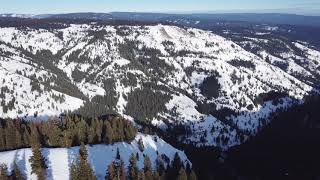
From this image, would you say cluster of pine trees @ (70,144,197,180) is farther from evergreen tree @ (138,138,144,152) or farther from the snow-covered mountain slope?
evergreen tree @ (138,138,144,152)

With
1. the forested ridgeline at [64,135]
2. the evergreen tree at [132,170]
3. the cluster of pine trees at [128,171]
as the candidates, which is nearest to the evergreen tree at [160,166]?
the cluster of pine trees at [128,171]

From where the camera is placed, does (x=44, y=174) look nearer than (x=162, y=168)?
Yes

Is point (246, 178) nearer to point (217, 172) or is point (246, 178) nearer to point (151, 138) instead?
point (217, 172)

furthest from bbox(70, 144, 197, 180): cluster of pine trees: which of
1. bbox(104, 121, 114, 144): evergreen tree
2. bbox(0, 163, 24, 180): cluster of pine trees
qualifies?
bbox(0, 163, 24, 180): cluster of pine trees

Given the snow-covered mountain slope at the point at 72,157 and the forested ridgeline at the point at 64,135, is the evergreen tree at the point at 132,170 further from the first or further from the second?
the forested ridgeline at the point at 64,135

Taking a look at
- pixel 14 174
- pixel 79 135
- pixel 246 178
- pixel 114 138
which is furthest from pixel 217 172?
pixel 14 174

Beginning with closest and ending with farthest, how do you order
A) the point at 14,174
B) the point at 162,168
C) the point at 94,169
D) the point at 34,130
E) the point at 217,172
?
the point at 14,174 < the point at 94,169 < the point at 162,168 < the point at 34,130 < the point at 217,172

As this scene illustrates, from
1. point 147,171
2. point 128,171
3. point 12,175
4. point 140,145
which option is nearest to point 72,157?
point 128,171

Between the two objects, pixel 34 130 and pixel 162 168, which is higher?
pixel 34 130
